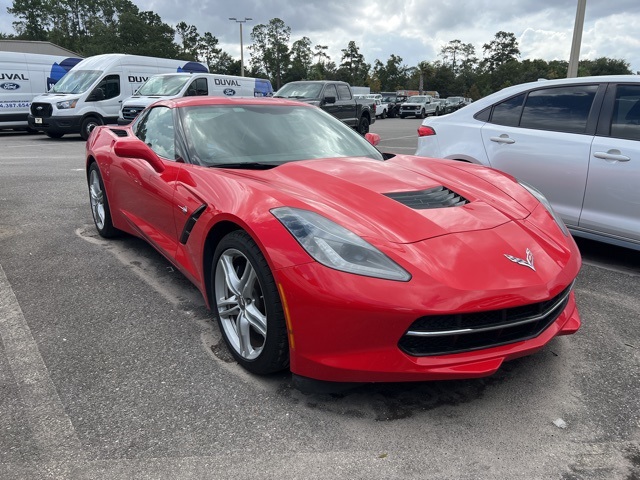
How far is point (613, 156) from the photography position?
12.9 feet

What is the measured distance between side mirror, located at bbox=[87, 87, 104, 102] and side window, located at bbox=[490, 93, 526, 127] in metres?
12.9

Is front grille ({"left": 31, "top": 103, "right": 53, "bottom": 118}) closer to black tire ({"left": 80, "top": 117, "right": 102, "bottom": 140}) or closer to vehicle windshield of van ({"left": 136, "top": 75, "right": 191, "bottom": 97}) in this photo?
black tire ({"left": 80, "top": 117, "right": 102, "bottom": 140})

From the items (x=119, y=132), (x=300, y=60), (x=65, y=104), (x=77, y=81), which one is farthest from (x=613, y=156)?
(x=300, y=60)

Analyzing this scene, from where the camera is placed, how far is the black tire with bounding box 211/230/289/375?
226 cm

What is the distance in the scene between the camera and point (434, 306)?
6.54ft

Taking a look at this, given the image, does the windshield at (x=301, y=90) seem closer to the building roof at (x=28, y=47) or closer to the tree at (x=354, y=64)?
the building roof at (x=28, y=47)

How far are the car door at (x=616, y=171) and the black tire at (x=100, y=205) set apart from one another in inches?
160

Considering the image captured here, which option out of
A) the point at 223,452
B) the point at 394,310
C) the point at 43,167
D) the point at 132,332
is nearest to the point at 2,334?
the point at 132,332

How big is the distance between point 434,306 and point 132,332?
185 centimetres

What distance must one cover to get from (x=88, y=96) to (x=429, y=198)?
46.8ft

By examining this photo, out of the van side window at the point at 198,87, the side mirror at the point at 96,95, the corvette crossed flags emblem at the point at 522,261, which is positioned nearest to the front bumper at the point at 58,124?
the side mirror at the point at 96,95

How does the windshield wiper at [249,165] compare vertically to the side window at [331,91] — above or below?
below

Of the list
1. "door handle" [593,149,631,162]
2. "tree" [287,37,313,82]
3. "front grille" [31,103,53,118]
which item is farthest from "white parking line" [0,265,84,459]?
"tree" [287,37,313,82]

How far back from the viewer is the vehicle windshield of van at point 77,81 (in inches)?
576
